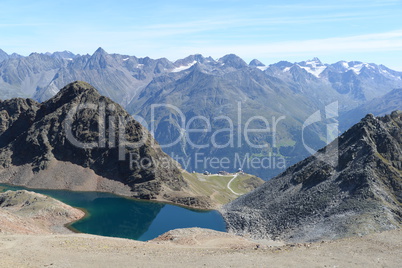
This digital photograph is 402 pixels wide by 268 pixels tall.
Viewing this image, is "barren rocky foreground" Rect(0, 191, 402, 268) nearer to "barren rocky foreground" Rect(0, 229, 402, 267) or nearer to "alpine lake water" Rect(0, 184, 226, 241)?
"barren rocky foreground" Rect(0, 229, 402, 267)

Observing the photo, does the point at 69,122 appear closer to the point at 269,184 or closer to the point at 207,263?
the point at 269,184

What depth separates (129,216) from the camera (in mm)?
134875

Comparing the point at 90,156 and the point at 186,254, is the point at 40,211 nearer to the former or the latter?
the point at 90,156

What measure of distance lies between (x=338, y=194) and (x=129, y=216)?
7424 cm

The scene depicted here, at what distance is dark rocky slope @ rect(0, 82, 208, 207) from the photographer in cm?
16738

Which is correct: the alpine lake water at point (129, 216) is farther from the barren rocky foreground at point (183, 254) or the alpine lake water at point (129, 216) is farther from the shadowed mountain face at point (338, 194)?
the barren rocky foreground at point (183, 254)

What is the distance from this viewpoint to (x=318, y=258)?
5584cm

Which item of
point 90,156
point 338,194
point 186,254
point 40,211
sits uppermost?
point 338,194

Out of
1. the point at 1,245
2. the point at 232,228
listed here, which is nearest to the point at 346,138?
the point at 232,228

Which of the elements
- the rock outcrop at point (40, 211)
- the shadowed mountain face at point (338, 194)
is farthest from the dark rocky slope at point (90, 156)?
the shadowed mountain face at point (338, 194)

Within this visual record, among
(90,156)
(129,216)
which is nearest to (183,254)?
(129,216)

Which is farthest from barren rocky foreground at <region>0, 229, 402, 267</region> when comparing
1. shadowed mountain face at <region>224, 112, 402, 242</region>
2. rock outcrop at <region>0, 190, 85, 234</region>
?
rock outcrop at <region>0, 190, 85, 234</region>

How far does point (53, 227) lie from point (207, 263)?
226ft

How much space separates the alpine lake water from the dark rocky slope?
793cm
